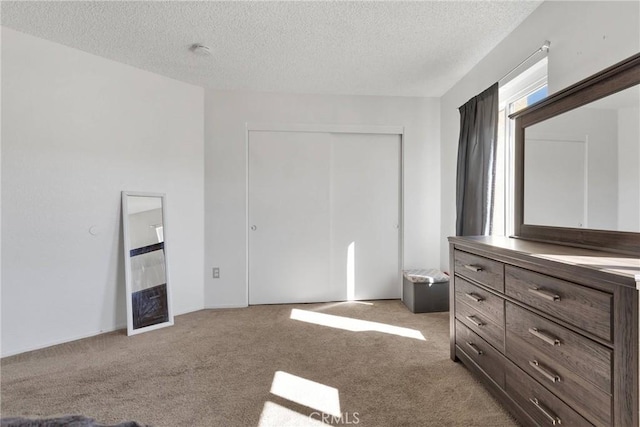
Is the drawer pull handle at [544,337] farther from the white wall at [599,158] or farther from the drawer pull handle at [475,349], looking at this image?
the white wall at [599,158]

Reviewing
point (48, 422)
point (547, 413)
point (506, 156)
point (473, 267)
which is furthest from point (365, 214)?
point (48, 422)

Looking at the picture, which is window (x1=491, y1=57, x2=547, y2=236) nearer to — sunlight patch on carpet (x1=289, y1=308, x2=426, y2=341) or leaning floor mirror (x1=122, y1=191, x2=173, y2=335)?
sunlight patch on carpet (x1=289, y1=308, x2=426, y2=341)

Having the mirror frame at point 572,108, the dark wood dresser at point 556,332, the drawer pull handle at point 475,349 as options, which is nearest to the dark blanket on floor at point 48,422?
the dark wood dresser at point 556,332

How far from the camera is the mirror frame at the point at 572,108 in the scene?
3.78 feet

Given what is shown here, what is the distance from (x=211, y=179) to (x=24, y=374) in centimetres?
200

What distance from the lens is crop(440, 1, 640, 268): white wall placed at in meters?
1.31

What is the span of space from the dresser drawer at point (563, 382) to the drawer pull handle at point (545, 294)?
24cm

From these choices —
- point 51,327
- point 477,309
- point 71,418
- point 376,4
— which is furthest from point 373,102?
point 51,327

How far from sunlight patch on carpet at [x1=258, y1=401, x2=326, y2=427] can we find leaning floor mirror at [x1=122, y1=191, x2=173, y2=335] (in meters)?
1.61

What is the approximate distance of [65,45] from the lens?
87.0 inches

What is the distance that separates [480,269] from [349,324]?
137 centimetres

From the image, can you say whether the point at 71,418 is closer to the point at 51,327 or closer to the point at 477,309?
the point at 477,309

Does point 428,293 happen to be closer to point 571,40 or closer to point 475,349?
point 475,349

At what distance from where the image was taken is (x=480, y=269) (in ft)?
5.03
